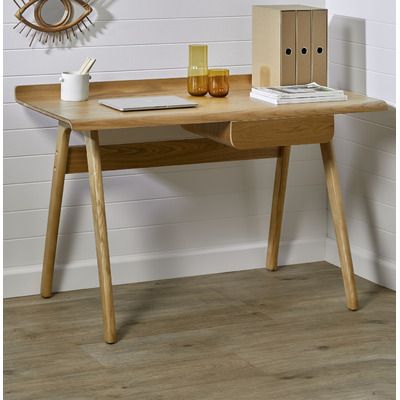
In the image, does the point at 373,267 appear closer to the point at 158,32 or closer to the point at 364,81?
the point at 364,81

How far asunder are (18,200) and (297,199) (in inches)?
45.5

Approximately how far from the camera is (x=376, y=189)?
351 centimetres

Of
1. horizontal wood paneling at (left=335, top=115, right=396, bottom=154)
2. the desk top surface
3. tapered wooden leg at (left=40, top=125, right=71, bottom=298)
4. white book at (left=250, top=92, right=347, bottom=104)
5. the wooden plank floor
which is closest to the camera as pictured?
the wooden plank floor

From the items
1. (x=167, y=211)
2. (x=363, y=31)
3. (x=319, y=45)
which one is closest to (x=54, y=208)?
(x=167, y=211)

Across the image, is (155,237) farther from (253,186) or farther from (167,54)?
(167,54)

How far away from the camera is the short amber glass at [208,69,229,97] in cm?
319

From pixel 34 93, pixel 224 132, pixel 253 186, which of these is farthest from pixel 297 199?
pixel 34 93

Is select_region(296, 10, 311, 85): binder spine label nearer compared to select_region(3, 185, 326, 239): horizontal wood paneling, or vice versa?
select_region(296, 10, 311, 85): binder spine label

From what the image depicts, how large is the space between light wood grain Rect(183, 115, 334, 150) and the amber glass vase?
216mm

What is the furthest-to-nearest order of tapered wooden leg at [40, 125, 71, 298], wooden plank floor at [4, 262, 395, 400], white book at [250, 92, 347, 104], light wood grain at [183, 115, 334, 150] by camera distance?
tapered wooden leg at [40, 125, 71, 298]
white book at [250, 92, 347, 104]
light wood grain at [183, 115, 334, 150]
wooden plank floor at [4, 262, 395, 400]

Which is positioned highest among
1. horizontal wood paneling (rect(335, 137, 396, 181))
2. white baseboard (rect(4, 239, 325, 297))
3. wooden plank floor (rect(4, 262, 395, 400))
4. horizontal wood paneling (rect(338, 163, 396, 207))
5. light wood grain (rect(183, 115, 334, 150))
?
light wood grain (rect(183, 115, 334, 150))

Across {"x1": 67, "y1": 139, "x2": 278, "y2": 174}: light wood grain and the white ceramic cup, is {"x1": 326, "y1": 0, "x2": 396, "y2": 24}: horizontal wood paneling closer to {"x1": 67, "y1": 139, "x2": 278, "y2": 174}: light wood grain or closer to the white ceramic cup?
{"x1": 67, "y1": 139, "x2": 278, "y2": 174}: light wood grain

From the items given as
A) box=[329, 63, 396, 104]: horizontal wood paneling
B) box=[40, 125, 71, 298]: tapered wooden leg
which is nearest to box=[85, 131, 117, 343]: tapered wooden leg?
box=[40, 125, 71, 298]: tapered wooden leg

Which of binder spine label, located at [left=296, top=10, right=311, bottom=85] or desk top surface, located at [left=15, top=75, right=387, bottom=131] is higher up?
binder spine label, located at [left=296, top=10, right=311, bottom=85]
